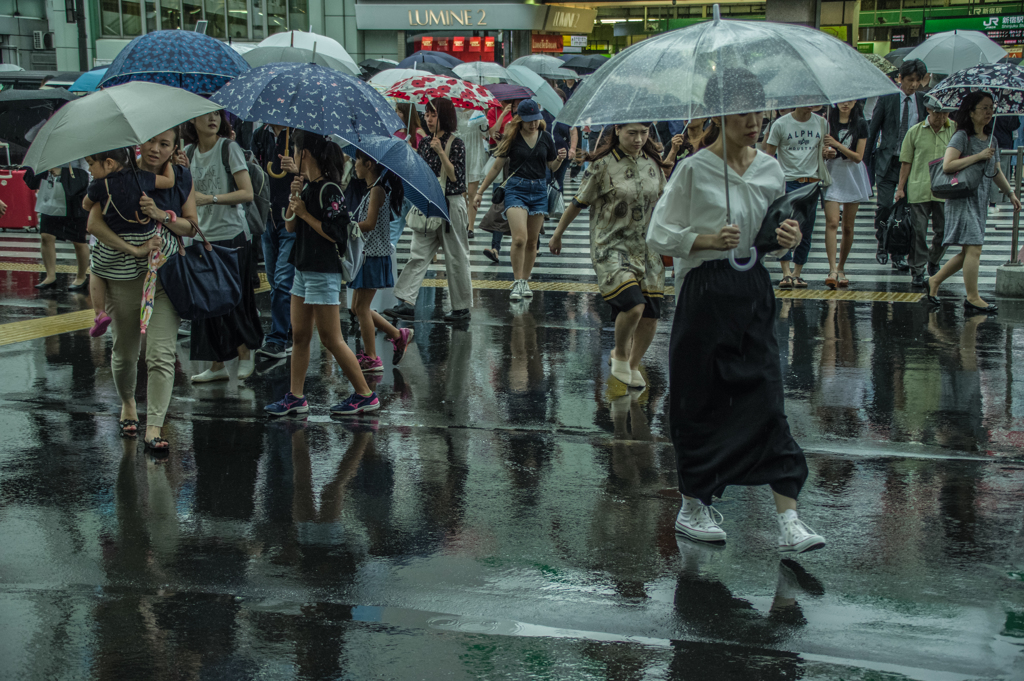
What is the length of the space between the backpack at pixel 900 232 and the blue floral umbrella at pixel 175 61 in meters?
6.62

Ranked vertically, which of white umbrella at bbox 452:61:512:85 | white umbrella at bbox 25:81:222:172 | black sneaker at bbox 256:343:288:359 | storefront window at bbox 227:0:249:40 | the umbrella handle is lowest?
black sneaker at bbox 256:343:288:359

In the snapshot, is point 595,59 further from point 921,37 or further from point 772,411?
point 772,411

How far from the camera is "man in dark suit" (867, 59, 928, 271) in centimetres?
1227

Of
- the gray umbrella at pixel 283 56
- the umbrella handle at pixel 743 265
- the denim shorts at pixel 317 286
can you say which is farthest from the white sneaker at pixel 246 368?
the umbrella handle at pixel 743 265

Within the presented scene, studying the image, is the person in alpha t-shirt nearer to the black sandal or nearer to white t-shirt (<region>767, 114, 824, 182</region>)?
white t-shirt (<region>767, 114, 824, 182</region>)

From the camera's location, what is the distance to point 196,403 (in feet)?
23.3

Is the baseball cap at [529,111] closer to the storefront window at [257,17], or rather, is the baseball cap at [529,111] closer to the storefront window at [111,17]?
the storefront window at [257,17]

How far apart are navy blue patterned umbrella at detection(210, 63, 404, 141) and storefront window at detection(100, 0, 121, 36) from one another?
33.6 metres

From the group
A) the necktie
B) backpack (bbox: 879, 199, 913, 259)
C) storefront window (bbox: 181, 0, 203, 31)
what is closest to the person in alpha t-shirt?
backpack (bbox: 879, 199, 913, 259)

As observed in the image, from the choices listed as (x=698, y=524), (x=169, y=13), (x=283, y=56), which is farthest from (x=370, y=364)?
(x=169, y=13)

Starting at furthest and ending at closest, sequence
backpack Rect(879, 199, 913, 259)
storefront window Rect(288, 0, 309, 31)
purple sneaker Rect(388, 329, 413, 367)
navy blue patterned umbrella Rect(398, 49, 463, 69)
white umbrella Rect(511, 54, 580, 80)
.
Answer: storefront window Rect(288, 0, 309, 31), white umbrella Rect(511, 54, 580, 80), navy blue patterned umbrella Rect(398, 49, 463, 69), backpack Rect(879, 199, 913, 259), purple sneaker Rect(388, 329, 413, 367)

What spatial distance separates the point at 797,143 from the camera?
10.2m

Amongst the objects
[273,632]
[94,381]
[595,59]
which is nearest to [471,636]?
[273,632]

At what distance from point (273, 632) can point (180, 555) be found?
0.90m
